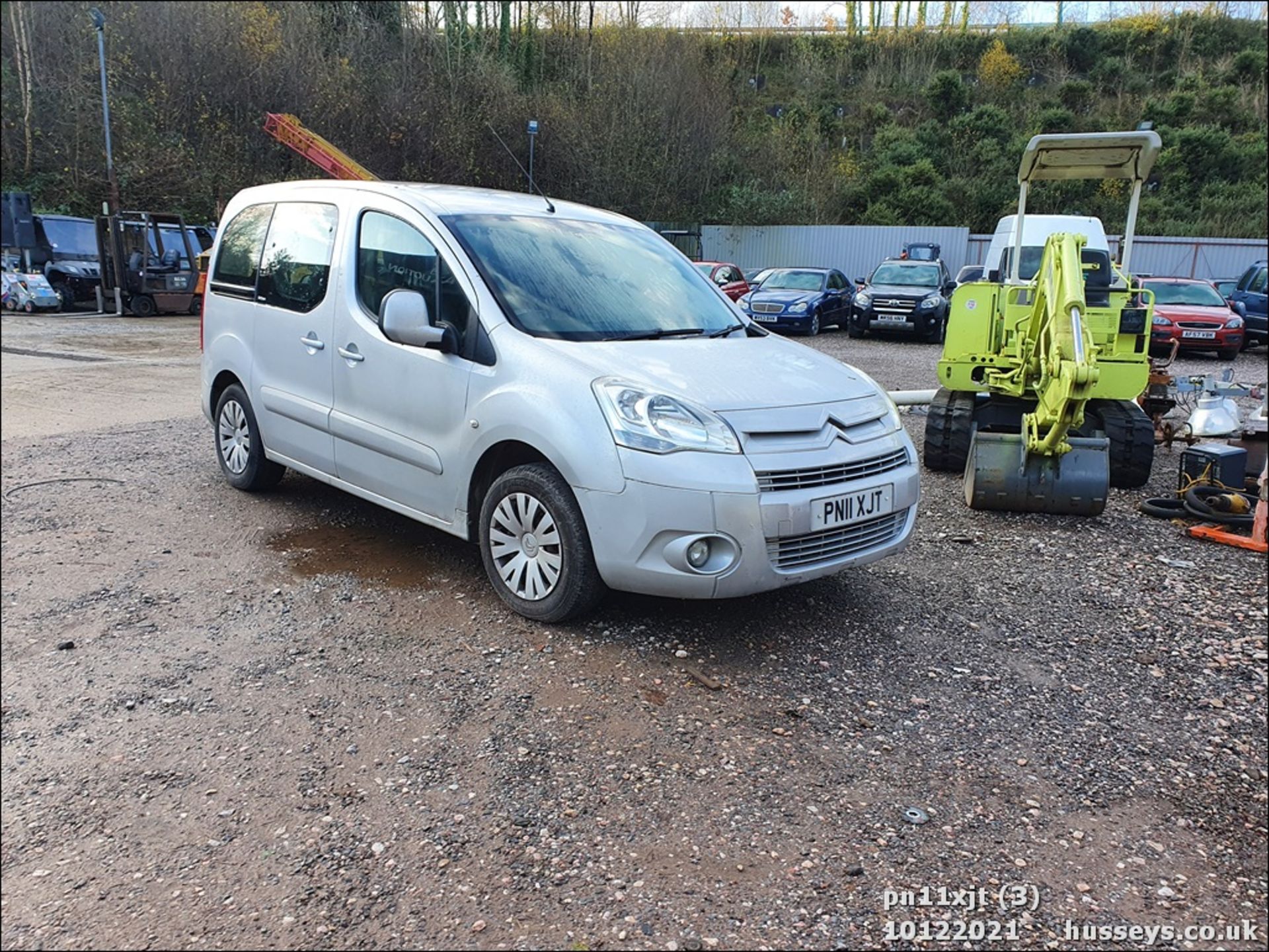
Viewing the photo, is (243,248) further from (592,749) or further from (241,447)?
(592,749)

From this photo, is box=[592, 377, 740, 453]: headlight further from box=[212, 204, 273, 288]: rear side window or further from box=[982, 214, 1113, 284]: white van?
box=[982, 214, 1113, 284]: white van

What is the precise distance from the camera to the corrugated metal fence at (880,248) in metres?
28.9

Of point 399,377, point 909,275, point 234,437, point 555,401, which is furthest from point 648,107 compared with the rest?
point 555,401

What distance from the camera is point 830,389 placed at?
13.9 feet

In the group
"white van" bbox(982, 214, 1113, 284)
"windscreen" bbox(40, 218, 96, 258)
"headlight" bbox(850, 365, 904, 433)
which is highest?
"windscreen" bbox(40, 218, 96, 258)

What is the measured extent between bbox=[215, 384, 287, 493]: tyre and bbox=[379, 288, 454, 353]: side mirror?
192 centimetres

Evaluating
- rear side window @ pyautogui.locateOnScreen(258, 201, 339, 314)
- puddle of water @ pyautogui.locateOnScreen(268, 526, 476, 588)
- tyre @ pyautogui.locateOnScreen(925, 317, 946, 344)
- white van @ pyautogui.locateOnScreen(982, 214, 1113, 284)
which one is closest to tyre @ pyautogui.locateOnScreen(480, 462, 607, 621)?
puddle of water @ pyautogui.locateOnScreen(268, 526, 476, 588)

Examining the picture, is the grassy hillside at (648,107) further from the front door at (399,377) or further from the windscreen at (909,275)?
the front door at (399,377)

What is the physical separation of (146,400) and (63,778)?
308 inches

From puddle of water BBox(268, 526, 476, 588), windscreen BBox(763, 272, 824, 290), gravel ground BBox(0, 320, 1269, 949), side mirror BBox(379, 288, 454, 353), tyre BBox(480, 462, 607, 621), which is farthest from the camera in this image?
windscreen BBox(763, 272, 824, 290)

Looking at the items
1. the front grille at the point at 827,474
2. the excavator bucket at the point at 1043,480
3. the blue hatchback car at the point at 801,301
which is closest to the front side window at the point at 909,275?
the blue hatchback car at the point at 801,301

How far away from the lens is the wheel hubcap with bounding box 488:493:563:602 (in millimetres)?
3990

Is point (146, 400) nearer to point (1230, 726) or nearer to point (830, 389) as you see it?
point (830, 389)

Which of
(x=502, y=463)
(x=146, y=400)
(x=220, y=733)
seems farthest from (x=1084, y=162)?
(x=146, y=400)
